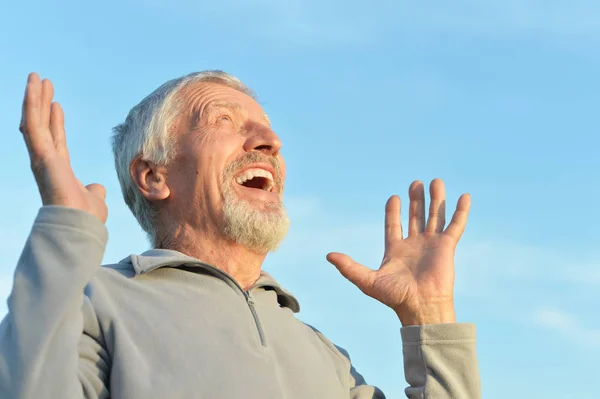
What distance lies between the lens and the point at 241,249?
4320 mm

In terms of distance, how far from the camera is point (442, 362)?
4191mm

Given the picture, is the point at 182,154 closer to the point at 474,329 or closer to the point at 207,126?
the point at 207,126

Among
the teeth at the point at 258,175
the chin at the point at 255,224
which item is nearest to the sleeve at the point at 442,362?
the chin at the point at 255,224

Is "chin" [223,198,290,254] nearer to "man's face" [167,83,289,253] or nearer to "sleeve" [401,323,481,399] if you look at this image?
"man's face" [167,83,289,253]

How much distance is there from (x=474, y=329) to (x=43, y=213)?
2.28 metres

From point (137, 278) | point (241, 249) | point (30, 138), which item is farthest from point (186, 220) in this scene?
point (30, 138)

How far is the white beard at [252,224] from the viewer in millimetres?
4273

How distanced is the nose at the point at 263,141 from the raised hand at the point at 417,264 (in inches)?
25.4

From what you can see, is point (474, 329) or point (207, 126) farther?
point (207, 126)

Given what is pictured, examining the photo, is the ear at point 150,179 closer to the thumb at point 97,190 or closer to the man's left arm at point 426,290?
the man's left arm at point 426,290

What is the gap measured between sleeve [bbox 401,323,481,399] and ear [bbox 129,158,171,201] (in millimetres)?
1490

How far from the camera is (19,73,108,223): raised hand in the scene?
301cm

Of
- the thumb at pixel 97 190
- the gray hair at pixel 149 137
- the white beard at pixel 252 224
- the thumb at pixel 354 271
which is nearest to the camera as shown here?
the thumb at pixel 97 190

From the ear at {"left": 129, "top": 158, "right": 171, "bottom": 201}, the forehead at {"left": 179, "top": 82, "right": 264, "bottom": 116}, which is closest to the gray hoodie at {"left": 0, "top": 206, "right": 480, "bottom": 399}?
the ear at {"left": 129, "top": 158, "right": 171, "bottom": 201}
